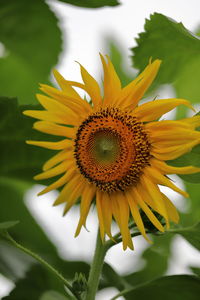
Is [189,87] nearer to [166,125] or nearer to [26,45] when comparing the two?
[26,45]

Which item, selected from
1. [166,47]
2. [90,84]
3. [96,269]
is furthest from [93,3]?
[96,269]

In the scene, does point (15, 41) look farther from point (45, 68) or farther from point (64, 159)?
point (64, 159)

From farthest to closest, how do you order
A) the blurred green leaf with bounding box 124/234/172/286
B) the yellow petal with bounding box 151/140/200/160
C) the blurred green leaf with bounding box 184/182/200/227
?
the blurred green leaf with bounding box 184/182/200/227 → the blurred green leaf with bounding box 124/234/172/286 → the yellow petal with bounding box 151/140/200/160

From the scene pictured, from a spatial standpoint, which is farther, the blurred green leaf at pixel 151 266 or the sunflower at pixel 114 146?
the blurred green leaf at pixel 151 266

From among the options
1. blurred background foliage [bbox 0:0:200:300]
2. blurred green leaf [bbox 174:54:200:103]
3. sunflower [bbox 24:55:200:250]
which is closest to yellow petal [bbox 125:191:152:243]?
sunflower [bbox 24:55:200:250]

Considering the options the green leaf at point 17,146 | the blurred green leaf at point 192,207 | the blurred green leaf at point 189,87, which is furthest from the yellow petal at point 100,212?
the blurred green leaf at point 189,87

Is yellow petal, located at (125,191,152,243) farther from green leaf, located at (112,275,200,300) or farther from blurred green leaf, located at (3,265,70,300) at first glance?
blurred green leaf, located at (3,265,70,300)

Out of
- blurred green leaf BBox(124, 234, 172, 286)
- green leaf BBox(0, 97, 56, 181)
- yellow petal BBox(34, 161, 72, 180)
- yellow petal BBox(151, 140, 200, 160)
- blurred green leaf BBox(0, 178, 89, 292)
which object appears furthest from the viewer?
blurred green leaf BBox(124, 234, 172, 286)

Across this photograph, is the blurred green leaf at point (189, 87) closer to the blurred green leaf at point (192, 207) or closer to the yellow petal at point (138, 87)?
the blurred green leaf at point (192, 207)
